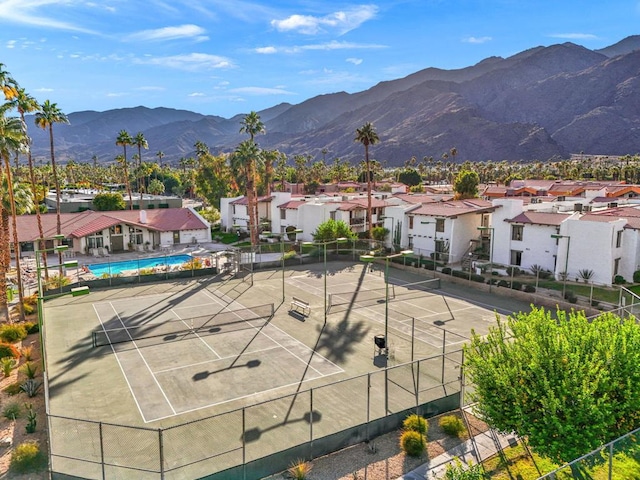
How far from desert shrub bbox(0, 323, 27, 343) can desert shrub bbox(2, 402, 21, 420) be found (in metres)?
10.3

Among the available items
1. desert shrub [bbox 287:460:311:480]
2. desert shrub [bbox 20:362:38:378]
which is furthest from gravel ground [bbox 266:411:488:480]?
desert shrub [bbox 20:362:38:378]

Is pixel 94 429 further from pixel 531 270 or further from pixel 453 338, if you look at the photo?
pixel 531 270

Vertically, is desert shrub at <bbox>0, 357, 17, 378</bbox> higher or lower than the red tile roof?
lower

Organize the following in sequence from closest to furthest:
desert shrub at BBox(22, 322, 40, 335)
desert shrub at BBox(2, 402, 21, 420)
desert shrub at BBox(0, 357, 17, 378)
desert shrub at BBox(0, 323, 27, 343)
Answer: desert shrub at BBox(2, 402, 21, 420)
desert shrub at BBox(0, 357, 17, 378)
desert shrub at BBox(0, 323, 27, 343)
desert shrub at BBox(22, 322, 40, 335)

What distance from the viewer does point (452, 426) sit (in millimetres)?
18453

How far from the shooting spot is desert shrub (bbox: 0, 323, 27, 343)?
29172 millimetres

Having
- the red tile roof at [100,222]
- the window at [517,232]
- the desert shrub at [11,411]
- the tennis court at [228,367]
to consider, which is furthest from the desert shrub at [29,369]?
the window at [517,232]

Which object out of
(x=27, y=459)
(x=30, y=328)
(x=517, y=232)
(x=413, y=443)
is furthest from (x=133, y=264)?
(x=413, y=443)

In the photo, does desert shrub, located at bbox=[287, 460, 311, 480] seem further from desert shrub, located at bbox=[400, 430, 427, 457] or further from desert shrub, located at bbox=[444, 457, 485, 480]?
desert shrub, located at bbox=[444, 457, 485, 480]

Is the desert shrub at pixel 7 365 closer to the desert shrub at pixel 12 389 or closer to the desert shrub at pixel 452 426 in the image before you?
the desert shrub at pixel 12 389

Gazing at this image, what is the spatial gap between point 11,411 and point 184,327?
1301 centimetres

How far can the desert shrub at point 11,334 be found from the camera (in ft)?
95.7

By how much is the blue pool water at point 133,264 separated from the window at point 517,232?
36.9 meters

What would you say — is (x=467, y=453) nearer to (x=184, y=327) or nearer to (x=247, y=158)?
(x=184, y=327)
